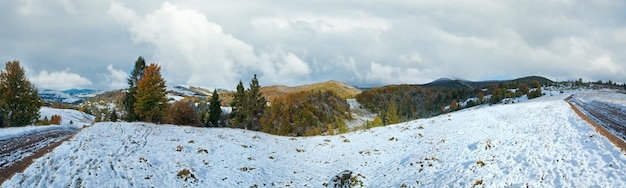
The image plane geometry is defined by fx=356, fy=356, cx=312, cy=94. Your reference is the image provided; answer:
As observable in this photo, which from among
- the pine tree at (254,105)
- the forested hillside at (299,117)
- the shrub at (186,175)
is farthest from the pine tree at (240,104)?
the shrub at (186,175)

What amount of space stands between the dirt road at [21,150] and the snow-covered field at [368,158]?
1.05 m

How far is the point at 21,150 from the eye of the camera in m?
24.2

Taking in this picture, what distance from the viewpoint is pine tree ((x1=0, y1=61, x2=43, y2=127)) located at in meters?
50.7

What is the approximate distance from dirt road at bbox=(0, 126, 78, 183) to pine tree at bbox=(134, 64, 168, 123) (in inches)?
760

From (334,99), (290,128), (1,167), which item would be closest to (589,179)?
(1,167)

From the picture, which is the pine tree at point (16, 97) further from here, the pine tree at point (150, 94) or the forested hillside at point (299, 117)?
the forested hillside at point (299, 117)

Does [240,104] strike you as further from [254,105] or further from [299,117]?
[299,117]

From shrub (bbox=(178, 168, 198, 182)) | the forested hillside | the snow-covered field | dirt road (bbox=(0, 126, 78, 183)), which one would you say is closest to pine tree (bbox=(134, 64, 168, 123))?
dirt road (bbox=(0, 126, 78, 183))

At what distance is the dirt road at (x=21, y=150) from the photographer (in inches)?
698

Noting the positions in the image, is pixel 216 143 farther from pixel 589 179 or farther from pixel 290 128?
pixel 290 128

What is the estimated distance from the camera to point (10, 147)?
25.6m

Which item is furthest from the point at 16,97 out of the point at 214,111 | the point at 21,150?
the point at 21,150

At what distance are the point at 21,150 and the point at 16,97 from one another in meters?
36.2

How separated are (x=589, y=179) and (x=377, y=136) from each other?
73.7ft
